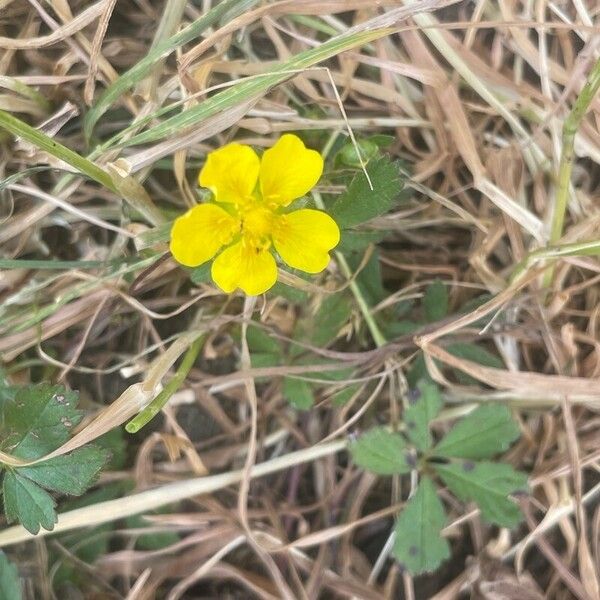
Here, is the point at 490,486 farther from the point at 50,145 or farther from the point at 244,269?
the point at 50,145

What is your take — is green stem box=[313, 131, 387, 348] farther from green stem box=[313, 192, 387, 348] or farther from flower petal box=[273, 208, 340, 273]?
flower petal box=[273, 208, 340, 273]

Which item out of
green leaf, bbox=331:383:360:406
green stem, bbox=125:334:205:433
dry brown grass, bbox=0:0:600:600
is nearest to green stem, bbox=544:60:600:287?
dry brown grass, bbox=0:0:600:600

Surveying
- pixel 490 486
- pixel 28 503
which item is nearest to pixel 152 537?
pixel 28 503

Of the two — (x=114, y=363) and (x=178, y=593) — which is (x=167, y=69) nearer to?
(x=114, y=363)

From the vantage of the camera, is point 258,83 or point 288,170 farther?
point 258,83

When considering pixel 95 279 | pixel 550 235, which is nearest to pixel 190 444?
pixel 95 279
